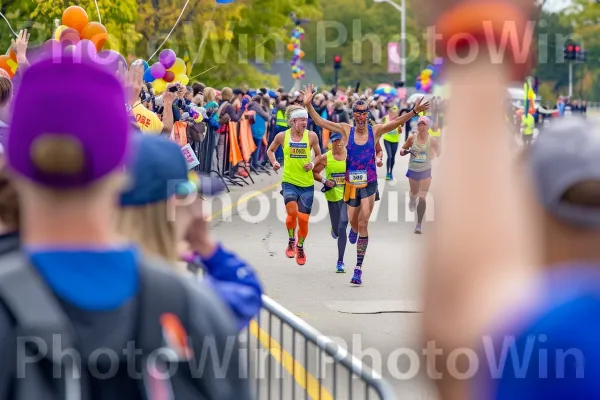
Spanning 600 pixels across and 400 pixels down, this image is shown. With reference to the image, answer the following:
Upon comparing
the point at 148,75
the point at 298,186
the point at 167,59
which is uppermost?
the point at 167,59

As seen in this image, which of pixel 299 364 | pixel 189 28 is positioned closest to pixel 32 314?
pixel 299 364

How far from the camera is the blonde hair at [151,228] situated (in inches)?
102

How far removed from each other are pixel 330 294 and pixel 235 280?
28.0 ft

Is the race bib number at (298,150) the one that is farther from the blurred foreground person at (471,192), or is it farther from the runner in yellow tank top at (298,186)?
the blurred foreground person at (471,192)

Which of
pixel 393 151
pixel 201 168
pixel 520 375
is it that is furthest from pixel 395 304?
pixel 393 151

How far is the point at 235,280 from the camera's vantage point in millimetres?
2742

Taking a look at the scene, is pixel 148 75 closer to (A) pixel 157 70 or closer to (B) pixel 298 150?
(A) pixel 157 70

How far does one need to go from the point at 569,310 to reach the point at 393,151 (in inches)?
964

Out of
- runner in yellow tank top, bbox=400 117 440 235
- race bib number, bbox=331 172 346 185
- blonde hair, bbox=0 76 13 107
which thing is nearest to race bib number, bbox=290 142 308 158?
race bib number, bbox=331 172 346 185

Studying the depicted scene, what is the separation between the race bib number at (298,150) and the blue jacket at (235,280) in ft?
35.4

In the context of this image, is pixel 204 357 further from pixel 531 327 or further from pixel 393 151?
pixel 393 151

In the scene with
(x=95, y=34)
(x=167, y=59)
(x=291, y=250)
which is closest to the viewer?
(x=291, y=250)

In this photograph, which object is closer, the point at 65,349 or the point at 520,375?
the point at 520,375

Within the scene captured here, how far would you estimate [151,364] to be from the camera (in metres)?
2.17
